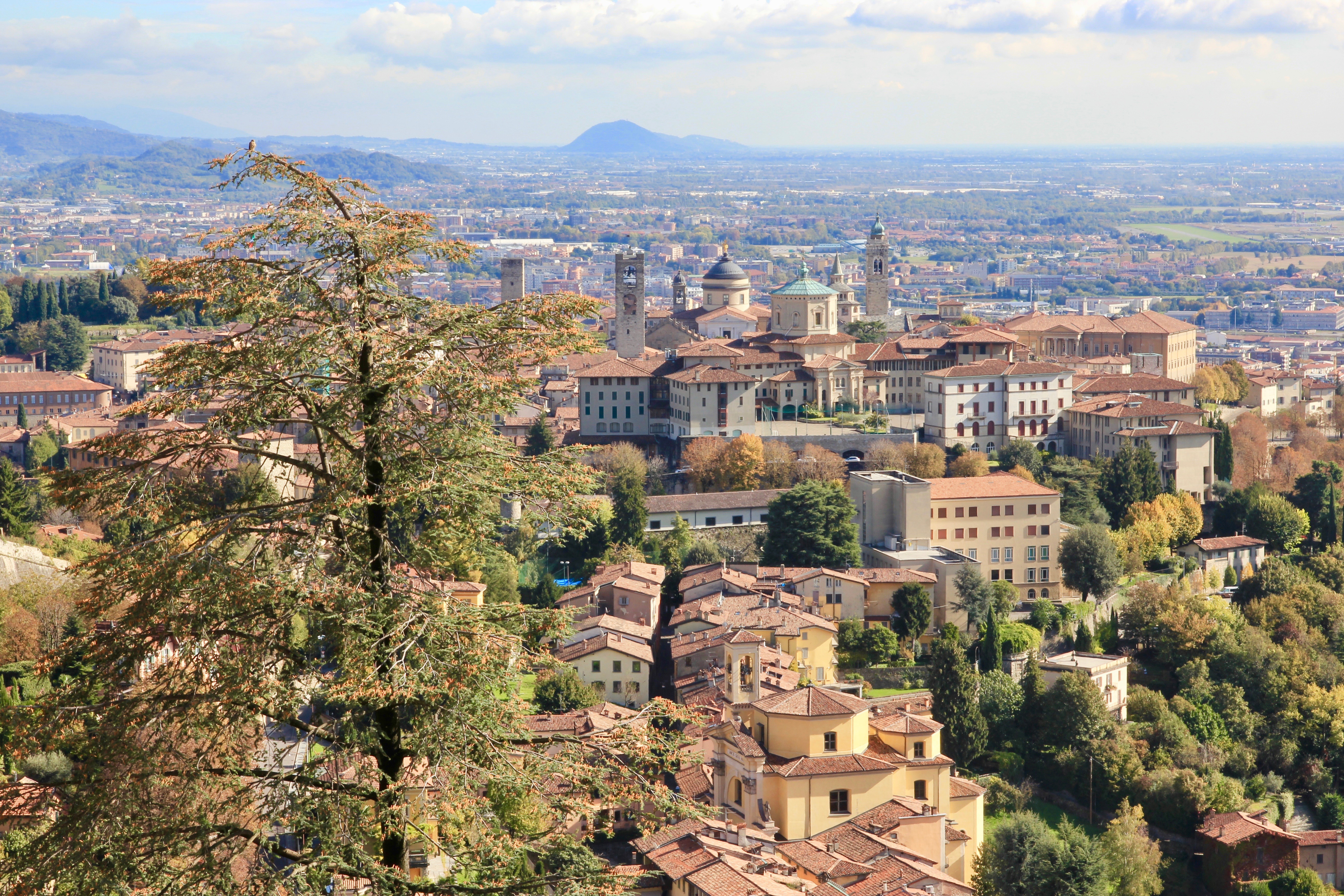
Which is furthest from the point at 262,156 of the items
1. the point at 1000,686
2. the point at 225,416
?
the point at 1000,686

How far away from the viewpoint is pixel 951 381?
43375 millimetres

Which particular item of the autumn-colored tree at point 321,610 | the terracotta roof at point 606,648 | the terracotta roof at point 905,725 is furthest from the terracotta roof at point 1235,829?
the autumn-colored tree at point 321,610

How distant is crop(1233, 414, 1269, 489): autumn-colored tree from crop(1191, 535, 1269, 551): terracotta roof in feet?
11.6

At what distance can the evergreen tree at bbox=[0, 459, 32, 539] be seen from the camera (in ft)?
104

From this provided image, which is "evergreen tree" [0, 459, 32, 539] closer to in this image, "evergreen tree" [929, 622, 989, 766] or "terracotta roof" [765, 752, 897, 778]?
"terracotta roof" [765, 752, 897, 778]

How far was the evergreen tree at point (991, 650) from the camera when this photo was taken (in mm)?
30250

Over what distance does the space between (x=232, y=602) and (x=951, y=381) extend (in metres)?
38.2

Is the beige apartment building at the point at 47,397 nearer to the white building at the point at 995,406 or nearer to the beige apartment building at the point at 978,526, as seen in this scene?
the white building at the point at 995,406

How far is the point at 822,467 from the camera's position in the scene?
3909 centimetres

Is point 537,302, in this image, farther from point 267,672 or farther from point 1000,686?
point 1000,686

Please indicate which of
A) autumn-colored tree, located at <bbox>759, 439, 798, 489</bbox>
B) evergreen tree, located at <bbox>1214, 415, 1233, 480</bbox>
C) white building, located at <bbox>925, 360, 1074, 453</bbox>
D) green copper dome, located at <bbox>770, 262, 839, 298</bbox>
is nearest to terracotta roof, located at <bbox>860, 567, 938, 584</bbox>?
autumn-colored tree, located at <bbox>759, 439, 798, 489</bbox>

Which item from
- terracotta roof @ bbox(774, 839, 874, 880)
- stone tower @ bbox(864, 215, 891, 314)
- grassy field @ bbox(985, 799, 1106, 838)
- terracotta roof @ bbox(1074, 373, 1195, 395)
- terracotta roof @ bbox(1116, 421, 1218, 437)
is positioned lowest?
grassy field @ bbox(985, 799, 1106, 838)

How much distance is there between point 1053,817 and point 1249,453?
20.4 meters

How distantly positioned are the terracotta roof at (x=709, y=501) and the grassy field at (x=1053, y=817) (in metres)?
10.3
